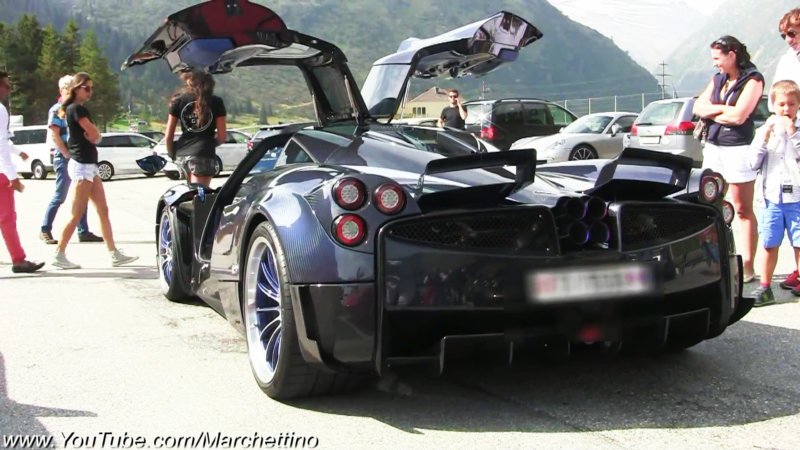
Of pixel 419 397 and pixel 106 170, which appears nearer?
pixel 419 397

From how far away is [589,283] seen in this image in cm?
311

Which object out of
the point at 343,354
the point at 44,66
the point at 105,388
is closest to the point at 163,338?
the point at 105,388

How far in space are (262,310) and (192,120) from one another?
3475 mm

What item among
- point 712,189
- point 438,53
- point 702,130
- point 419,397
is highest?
point 438,53

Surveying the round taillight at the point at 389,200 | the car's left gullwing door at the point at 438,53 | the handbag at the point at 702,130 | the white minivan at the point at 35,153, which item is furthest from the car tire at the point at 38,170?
the round taillight at the point at 389,200

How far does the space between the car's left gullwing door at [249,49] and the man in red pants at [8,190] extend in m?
2.15

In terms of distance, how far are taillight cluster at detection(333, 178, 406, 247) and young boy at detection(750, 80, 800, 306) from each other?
11.1 ft

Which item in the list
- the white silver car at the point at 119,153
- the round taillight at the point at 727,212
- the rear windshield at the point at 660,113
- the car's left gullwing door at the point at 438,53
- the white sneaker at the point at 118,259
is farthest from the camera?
the white silver car at the point at 119,153

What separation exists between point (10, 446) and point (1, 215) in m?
4.54

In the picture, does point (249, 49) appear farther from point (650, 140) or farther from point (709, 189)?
point (650, 140)

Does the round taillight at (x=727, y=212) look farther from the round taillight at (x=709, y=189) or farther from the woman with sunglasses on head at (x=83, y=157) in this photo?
the woman with sunglasses on head at (x=83, y=157)

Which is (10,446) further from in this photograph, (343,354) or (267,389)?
(343,354)

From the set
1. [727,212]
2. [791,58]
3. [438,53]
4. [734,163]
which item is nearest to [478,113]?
[791,58]

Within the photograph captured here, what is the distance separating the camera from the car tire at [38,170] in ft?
90.7
